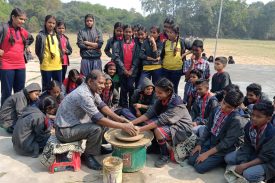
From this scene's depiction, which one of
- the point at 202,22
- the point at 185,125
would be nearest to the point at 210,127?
the point at 185,125

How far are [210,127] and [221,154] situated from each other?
43 centimetres

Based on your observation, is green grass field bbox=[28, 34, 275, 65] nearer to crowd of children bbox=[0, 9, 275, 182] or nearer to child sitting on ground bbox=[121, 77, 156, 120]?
crowd of children bbox=[0, 9, 275, 182]

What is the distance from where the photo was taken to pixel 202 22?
64.9 metres

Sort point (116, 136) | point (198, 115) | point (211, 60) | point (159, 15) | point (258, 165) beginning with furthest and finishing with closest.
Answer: point (159, 15) < point (211, 60) < point (198, 115) < point (116, 136) < point (258, 165)

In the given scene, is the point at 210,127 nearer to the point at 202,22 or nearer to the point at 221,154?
the point at 221,154

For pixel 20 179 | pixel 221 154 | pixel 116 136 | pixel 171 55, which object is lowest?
pixel 20 179

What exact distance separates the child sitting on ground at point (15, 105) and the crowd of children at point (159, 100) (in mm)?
16

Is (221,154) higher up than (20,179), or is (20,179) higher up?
(221,154)

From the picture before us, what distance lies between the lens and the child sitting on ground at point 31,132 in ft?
14.6

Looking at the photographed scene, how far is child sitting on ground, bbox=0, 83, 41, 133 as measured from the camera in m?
5.14

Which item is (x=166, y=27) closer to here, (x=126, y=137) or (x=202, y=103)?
(x=202, y=103)

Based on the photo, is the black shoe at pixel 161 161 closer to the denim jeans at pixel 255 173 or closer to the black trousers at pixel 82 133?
the black trousers at pixel 82 133

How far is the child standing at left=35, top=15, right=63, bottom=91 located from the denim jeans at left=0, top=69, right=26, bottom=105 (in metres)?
0.48

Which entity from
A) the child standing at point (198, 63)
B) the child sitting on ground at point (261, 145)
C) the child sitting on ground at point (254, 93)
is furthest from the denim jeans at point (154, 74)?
the child sitting on ground at point (261, 145)
